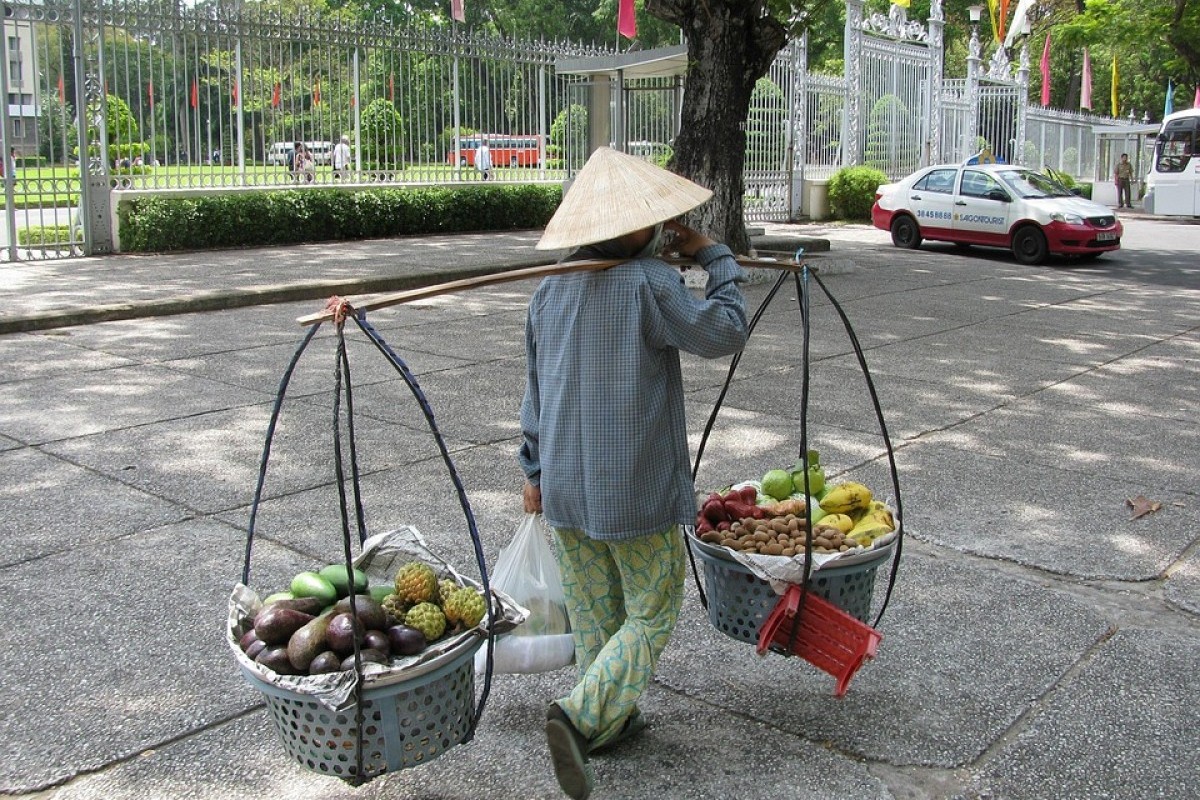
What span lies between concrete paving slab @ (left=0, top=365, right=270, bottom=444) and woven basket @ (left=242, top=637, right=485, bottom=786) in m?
4.26

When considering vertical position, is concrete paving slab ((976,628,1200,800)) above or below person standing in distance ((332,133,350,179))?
below

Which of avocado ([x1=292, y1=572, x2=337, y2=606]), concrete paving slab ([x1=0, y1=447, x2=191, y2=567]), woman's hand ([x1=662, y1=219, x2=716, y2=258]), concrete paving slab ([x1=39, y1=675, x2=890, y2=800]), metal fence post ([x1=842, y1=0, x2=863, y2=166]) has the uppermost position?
metal fence post ([x1=842, y1=0, x2=863, y2=166])

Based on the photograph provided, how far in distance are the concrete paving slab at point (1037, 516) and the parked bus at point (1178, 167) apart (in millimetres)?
25949

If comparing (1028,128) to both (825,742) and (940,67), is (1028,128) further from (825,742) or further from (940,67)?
(825,742)

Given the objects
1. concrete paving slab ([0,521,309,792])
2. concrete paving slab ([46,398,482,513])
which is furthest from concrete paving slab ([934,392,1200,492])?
concrete paving slab ([0,521,309,792])

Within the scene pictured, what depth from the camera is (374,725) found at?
2.69 metres

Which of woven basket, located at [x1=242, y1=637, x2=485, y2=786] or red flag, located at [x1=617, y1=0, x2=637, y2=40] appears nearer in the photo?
woven basket, located at [x1=242, y1=637, x2=485, y2=786]

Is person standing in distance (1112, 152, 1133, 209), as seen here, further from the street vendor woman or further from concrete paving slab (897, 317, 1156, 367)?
the street vendor woman

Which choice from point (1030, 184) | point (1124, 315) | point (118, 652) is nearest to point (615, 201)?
point (118, 652)

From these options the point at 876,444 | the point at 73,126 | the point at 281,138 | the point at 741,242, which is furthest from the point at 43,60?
the point at 876,444

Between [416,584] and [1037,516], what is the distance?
3.36 m

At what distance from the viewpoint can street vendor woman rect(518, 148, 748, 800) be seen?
296 cm

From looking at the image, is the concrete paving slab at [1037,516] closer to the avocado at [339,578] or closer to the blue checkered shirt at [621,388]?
the blue checkered shirt at [621,388]

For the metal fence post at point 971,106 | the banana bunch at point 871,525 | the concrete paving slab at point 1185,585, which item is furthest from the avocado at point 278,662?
the metal fence post at point 971,106
